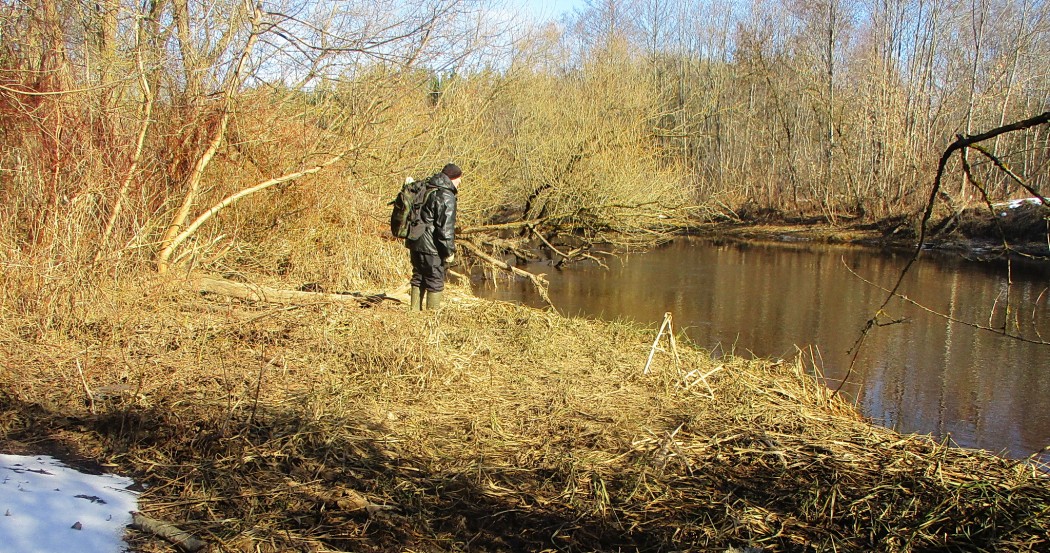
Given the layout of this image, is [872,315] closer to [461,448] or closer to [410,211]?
[410,211]

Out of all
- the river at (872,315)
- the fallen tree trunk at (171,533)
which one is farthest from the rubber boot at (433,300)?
the fallen tree trunk at (171,533)

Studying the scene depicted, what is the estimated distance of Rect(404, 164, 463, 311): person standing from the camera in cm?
717

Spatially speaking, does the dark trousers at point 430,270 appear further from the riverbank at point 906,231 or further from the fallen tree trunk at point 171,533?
the riverbank at point 906,231

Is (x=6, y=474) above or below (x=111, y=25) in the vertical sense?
below

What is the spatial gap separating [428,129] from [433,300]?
21.3 ft

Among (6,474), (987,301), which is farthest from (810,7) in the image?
(6,474)

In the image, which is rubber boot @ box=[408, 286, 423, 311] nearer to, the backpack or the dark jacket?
the dark jacket

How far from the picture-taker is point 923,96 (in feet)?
88.4

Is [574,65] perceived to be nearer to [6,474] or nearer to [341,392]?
[341,392]

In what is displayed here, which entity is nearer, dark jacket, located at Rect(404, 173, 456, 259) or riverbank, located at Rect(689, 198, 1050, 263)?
dark jacket, located at Rect(404, 173, 456, 259)

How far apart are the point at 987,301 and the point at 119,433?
1466 centimetres

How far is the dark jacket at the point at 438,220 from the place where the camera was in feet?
23.5

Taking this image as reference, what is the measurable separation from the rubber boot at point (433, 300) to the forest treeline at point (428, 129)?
247 cm

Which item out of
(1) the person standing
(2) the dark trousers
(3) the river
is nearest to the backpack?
(1) the person standing
